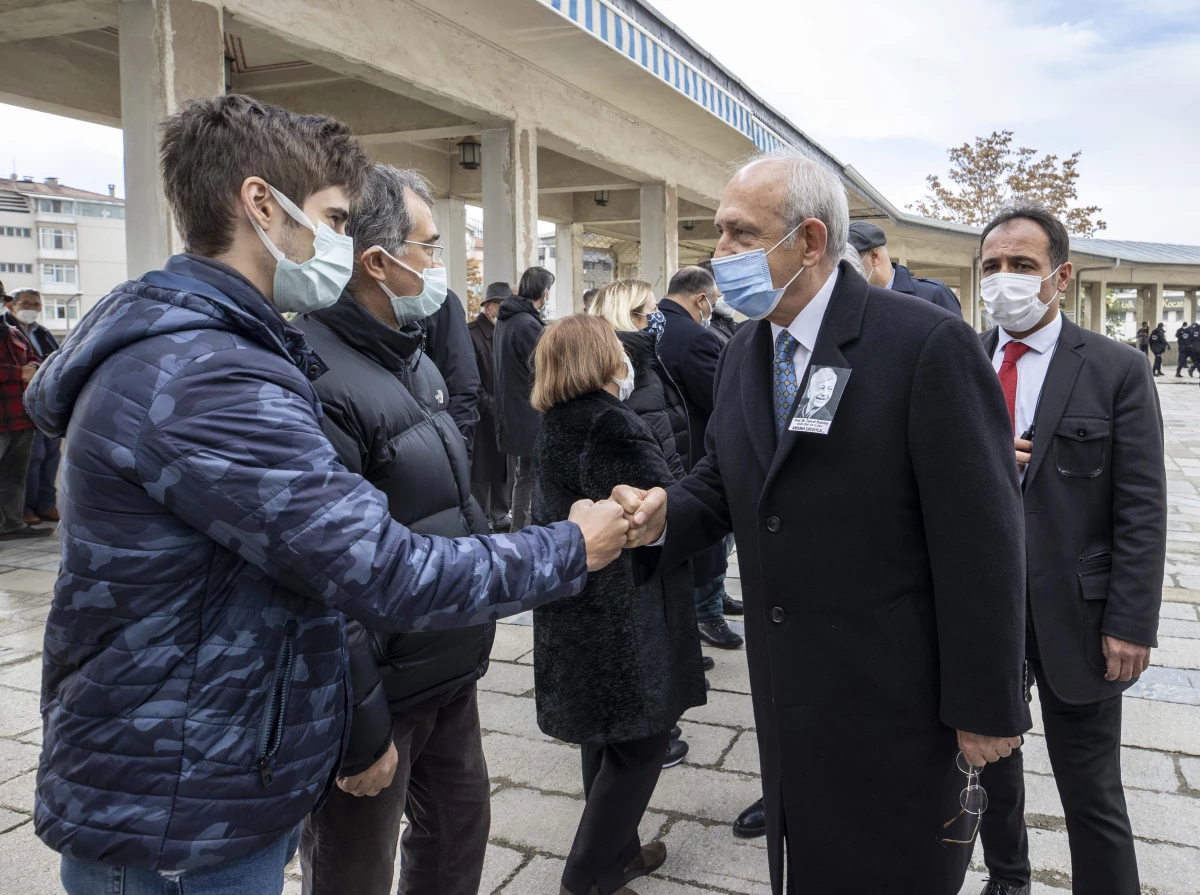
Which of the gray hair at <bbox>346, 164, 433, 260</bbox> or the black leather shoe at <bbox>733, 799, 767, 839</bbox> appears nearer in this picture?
the gray hair at <bbox>346, 164, 433, 260</bbox>

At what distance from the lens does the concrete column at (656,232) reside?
11734 millimetres

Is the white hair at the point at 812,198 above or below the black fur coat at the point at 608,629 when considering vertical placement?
above

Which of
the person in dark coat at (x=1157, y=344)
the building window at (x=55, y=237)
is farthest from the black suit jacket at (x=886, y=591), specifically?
the building window at (x=55, y=237)

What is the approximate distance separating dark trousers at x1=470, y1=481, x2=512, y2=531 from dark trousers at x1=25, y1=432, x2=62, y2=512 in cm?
401

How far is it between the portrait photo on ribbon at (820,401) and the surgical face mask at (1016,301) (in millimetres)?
1114

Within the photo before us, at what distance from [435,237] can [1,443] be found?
7.08 meters

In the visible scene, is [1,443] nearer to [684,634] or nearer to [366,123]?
[366,123]

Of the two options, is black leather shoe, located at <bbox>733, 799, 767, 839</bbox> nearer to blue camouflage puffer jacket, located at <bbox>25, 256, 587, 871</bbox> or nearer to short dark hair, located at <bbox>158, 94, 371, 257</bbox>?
blue camouflage puffer jacket, located at <bbox>25, 256, 587, 871</bbox>

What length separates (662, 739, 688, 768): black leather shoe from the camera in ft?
11.9

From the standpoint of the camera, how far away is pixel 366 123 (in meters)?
8.82

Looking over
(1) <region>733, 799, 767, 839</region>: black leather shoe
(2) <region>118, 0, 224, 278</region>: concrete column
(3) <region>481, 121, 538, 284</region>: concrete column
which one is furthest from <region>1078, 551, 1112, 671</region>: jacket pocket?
(3) <region>481, 121, 538, 284</region>: concrete column

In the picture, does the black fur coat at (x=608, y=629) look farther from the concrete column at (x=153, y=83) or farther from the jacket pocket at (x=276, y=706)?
the concrete column at (x=153, y=83)

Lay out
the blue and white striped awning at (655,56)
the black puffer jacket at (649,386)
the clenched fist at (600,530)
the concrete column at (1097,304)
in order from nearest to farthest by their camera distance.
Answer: the clenched fist at (600,530) < the black puffer jacket at (649,386) < the blue and white striped awning at (655,56) < the concrete column at (1097,304)

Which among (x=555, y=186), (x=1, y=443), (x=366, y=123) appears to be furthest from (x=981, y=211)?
(x=1, y=443)
